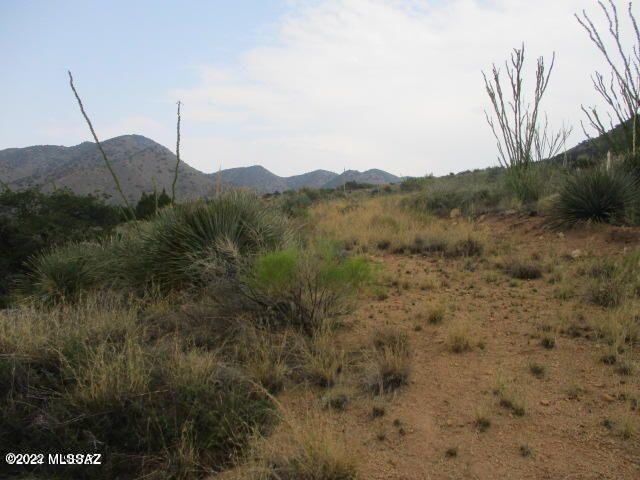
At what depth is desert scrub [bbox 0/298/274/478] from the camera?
10.5ft

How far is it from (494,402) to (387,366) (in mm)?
918

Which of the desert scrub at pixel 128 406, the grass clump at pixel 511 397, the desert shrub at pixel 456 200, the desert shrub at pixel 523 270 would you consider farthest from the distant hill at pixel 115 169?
the grass clump at pixel 511 397

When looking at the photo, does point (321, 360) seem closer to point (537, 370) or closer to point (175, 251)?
point (537, 370)

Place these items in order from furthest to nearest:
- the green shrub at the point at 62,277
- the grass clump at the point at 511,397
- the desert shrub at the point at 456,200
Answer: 1. the desert shrub at the point at 456,200
2. the green shrub at the point at 62,277
3. the grass clump at the point at 511,397

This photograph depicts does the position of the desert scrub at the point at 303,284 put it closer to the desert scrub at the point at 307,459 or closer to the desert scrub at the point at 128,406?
the desert scrub at the point at 128,406

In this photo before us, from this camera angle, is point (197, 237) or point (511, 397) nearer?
point (511, 397)

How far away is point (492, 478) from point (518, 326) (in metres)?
2.51

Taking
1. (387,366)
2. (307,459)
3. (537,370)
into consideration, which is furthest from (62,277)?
(537,370)

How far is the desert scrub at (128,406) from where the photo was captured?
319 centimetres

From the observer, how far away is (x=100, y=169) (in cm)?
3609

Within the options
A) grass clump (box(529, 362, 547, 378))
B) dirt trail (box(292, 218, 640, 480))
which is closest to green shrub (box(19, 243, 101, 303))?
dirt trail (box(292, 218, 640, 480))

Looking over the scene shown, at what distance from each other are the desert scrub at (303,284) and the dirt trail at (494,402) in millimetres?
433

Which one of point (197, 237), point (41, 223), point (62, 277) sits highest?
point (41, 223)

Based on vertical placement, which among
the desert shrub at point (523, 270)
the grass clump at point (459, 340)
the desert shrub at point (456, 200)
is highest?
the desert shrub at point (456, 200)
